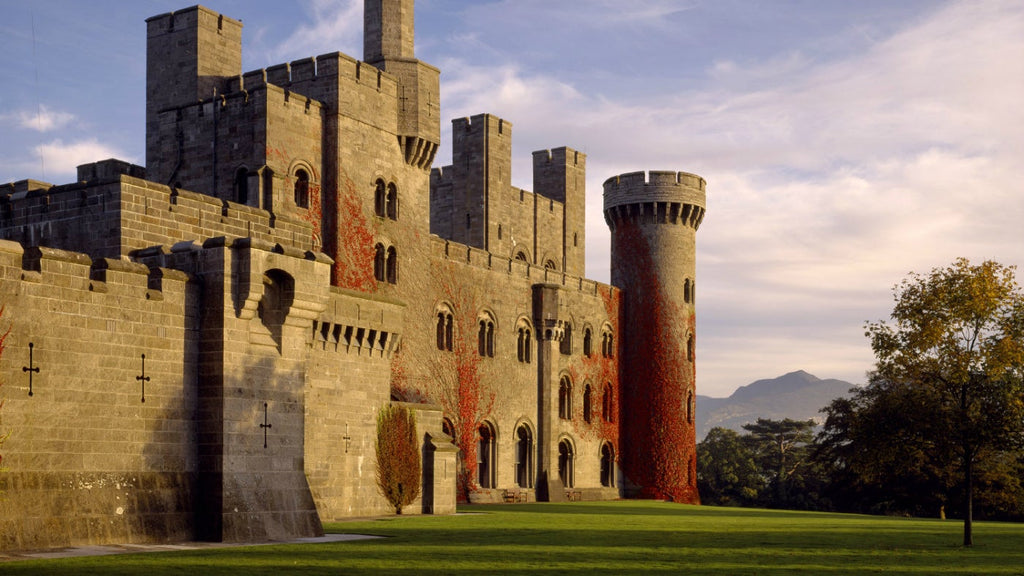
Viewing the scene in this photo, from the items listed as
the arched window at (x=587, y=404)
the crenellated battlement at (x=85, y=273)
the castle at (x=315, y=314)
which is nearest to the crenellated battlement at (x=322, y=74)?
the castle at (x=315, y=314)

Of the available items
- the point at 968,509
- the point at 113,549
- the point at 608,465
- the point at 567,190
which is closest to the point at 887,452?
the point at 968,509

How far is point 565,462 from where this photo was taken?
182ft

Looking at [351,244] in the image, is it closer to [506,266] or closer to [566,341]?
[506,266]

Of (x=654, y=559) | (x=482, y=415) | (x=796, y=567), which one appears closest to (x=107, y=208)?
(x=654, y=559)

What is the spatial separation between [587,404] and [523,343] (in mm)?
6574

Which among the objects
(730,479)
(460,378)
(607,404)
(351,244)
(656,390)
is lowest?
(730,479)

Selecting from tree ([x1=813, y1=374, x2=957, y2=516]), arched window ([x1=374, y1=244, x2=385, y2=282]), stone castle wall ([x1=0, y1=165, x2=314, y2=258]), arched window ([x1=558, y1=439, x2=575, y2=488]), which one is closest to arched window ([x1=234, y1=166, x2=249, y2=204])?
arched window ([x1=374, y1=244, x2=385, y2=282])

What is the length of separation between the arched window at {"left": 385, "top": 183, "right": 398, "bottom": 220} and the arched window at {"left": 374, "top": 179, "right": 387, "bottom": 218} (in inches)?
15.2

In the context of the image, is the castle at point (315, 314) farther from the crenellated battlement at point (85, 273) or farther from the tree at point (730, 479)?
the tree at point (730, 479)

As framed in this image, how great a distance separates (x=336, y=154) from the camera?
40219mm

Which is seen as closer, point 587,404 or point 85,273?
point 85,273

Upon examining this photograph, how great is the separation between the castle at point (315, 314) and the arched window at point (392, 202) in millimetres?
83

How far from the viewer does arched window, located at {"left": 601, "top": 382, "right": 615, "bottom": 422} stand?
5884 centimetres

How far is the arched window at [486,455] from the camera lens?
162 feet
